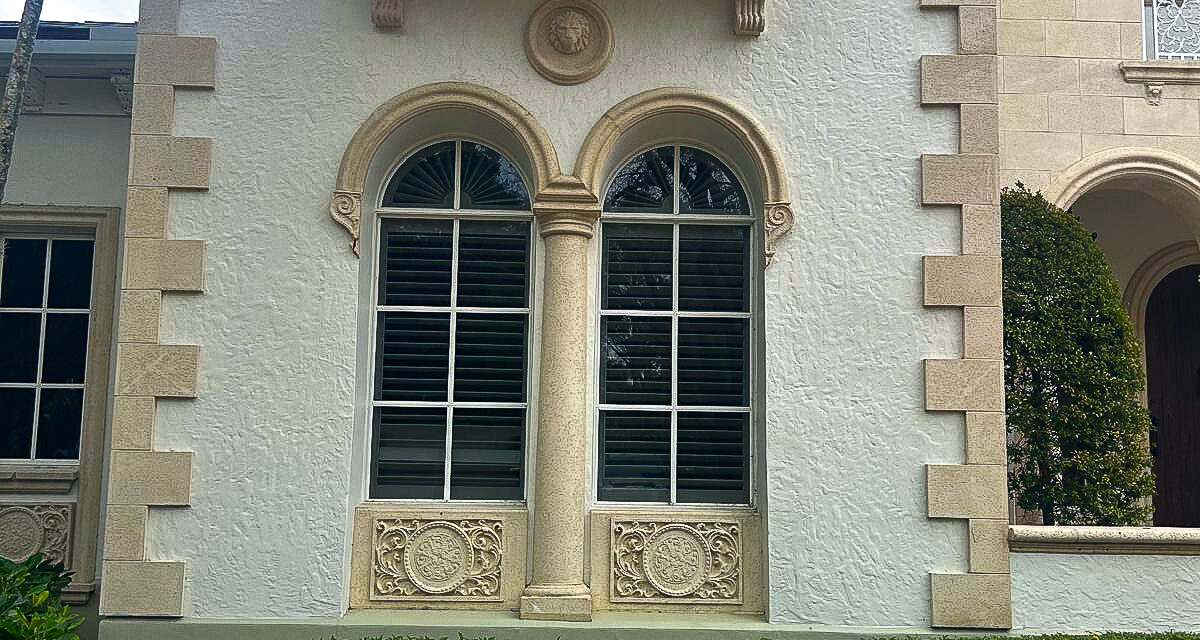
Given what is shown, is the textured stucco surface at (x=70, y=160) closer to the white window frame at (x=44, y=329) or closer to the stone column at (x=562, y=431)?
the white window frame at (x=44, y=329)

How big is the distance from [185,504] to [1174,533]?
7.20 meters

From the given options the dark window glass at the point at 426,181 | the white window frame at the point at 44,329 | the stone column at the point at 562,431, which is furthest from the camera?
the white window frame at the point at 44,329

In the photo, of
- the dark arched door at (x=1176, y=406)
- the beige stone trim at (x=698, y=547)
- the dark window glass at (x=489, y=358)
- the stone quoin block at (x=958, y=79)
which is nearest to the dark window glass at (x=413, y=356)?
the dark window glass at (x=489, y=358)

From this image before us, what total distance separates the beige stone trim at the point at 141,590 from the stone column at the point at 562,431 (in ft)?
8.25

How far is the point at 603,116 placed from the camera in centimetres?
795

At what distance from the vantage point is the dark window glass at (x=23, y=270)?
9281 millimetres

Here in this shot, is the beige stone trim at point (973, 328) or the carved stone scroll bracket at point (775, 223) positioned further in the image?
the carved stone scroll bracket at point (775, 223)

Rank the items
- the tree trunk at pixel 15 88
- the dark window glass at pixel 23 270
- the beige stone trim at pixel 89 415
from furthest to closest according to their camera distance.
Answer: the dark window glass at pixel 23 270 < the beige stone trim at pixel 89 415 < the tree trunk at pixel 15 88

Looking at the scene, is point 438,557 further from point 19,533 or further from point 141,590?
point 19,533

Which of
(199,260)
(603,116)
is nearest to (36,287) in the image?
(199,260)

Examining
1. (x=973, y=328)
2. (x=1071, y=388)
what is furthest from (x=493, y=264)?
(x=1071, y=388)

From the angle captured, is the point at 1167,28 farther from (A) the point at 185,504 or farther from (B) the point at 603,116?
(A) the point at 185,504

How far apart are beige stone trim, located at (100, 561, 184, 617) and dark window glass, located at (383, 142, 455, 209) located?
3.24 meters

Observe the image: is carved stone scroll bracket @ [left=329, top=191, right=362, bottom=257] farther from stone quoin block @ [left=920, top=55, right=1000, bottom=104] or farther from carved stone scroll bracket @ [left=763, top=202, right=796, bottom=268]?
stone quoin block @ [left=920, top=55, right=1000, bottom=104]
